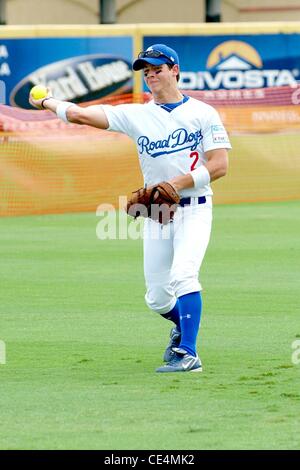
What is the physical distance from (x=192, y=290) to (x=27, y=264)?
22.5 ft

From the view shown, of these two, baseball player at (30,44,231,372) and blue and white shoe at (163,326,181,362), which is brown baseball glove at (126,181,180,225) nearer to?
baseball player at (30,44,231,372)

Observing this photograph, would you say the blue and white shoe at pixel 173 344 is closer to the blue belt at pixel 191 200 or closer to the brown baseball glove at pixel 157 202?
the brown baseball glove at pixel 157 202

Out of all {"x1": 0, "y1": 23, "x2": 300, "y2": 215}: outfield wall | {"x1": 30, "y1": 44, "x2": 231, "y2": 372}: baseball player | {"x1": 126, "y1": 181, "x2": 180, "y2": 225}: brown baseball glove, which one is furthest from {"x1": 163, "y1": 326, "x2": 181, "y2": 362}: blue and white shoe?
{"x1": 0, "y1": 23, "x2": 300, "y2": 215}: outfield wall

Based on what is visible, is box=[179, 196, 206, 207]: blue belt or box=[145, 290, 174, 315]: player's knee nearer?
box=[179, 196, 206, 207]: blue belt

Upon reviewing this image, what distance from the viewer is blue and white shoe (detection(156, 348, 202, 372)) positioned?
9250mm

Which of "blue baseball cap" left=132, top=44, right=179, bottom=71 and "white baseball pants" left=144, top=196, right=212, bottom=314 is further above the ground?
"blue baseball cap" left=132, top=44, right=179, bottom=71

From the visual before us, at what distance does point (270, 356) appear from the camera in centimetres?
991

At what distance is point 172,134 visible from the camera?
30.7 feet

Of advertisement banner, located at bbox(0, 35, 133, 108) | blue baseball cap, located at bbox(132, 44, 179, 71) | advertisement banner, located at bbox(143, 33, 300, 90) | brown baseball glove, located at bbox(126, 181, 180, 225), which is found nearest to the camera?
brown baseball glove, located at bbox(126, 181, 180, 225)

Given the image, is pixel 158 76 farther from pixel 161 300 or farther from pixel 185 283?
pixel 161 300

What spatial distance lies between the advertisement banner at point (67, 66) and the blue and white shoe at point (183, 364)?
48.9ft

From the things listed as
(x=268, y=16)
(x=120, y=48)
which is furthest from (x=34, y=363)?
(x=268, y=16)

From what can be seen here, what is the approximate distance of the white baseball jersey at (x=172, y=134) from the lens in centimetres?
934

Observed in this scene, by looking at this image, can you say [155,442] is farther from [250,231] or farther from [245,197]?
[245,197]
